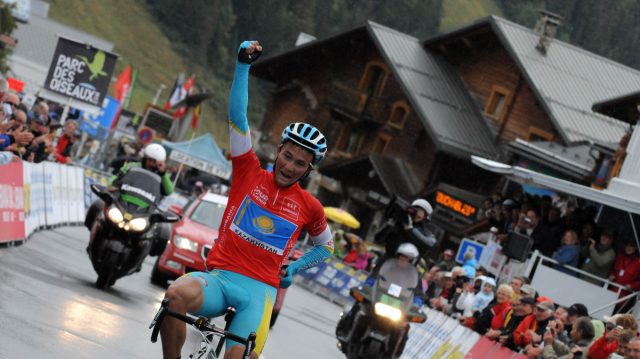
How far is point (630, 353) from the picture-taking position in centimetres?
1515

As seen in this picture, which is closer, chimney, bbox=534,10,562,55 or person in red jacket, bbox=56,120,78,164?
person in red jacket, bbox=56,120,78,164

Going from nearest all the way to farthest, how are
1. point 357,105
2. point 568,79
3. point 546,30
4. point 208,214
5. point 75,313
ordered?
point 75,313
point 208,214
point 568,79
point 546,30
point 357,105

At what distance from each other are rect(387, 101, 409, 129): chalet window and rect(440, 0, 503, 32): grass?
99599 mm

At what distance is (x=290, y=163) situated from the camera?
360 inches

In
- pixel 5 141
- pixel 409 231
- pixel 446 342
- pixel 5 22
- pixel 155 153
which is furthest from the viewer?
pixel 5 22

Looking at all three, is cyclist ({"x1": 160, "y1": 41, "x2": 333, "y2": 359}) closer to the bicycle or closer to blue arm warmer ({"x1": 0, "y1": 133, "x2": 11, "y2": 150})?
the bicycle

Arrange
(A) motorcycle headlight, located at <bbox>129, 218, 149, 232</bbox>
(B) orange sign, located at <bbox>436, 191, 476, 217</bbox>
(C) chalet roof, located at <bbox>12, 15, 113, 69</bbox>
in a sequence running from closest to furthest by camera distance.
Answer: (A) motorcycle headlight, located at <bbox>129, 218, 149, 232</bbox>, (B) orange sign, located at <bbox>436, 191, 476, 217</bbox>, (C) chalet roof, located at <bbox>12, 15, 113, 69</bbox>

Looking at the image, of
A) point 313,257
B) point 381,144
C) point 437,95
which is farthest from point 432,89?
point 313,257

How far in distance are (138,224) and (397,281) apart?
125 inches

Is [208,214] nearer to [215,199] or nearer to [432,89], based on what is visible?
[215,199]

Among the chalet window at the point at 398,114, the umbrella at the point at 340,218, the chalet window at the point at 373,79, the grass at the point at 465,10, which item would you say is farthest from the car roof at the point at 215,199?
the grass at the point at 465,10

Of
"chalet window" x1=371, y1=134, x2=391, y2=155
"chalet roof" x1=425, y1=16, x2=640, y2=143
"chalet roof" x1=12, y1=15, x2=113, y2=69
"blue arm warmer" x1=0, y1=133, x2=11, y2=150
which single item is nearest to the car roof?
"blue arm warmer" x1=0, y1=133, x2=11, y2=150

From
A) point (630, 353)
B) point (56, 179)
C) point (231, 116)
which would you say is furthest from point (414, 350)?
point (231, 116)

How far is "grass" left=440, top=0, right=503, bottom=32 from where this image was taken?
162 meters
